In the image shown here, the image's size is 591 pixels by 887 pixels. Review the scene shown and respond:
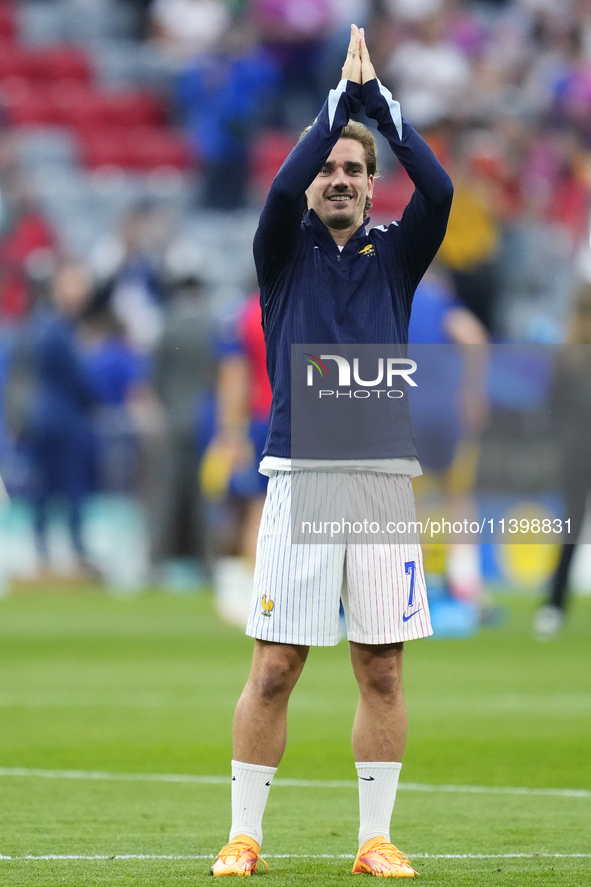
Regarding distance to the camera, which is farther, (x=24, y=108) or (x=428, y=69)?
(x=24, y=108)

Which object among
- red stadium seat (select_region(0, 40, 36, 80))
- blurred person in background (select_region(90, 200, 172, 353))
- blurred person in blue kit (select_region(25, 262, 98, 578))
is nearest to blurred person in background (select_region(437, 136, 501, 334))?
blurred person in blue kit (select_region(25, 262, 98, 578))

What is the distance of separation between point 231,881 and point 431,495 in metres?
7.23

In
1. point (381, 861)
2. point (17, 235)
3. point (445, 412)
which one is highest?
point (17, 235)

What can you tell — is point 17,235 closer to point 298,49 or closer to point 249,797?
point 298,49

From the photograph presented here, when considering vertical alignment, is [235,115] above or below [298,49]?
below

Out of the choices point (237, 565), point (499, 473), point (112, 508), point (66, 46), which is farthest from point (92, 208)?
point (237, 565)

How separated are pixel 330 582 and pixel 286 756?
2679 mm

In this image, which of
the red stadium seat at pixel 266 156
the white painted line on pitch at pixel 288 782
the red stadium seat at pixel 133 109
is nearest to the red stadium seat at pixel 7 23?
the red stadium seat at pixel 133 109

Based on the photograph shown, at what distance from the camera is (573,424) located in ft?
37.9

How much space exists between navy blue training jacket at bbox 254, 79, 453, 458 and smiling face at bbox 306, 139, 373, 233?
0.04 m

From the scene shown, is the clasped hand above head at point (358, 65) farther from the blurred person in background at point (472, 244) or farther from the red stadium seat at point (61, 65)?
the red stadium seat at point (61, 65)

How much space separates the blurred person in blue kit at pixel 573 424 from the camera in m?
11.4

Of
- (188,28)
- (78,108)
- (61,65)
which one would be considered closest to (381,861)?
(78,108)

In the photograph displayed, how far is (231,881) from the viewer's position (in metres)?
4.25
